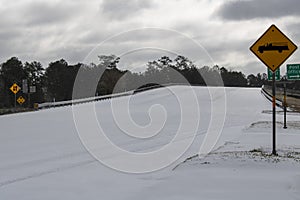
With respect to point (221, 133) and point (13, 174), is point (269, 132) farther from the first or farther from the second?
point (13, 174)

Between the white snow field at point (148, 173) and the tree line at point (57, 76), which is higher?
the tree line at point (57, 76)

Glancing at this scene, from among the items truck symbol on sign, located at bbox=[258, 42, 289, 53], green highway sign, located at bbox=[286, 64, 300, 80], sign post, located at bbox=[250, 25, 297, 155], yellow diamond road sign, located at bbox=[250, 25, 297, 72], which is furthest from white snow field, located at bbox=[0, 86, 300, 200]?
green highway sign, located at bbox=[286, 64, 300, 80]

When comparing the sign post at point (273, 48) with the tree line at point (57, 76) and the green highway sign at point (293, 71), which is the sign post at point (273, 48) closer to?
the green highway sign at point (293, 71)

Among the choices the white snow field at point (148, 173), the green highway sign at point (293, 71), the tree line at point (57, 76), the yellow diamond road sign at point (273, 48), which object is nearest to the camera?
the white snow field at point (148, 173)

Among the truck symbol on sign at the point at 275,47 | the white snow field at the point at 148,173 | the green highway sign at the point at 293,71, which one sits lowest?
the white snow field at the point at 148,173

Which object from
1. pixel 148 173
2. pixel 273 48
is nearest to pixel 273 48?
pixel 273 48

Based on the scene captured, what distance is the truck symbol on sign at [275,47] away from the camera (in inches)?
472

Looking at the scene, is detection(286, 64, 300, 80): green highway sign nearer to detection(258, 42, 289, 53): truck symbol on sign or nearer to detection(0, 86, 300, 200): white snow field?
detection(0, 86, 300, 200): white snow field

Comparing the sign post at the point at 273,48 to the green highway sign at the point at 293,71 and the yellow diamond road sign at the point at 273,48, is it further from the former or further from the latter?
the green highway sign at the point at 293,71

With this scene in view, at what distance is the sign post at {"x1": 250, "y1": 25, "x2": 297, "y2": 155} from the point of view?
39.2 ft

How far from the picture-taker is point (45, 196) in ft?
26.0

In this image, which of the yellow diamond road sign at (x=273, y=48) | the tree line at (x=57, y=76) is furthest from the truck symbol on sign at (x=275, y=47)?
the tree line at (x=57, y=76)

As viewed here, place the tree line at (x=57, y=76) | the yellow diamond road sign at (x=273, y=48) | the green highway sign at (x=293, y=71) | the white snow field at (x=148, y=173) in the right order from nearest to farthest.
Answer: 1. the white snow field at (x=148, y=173)
2. the yellow diamond road sign at (x=273, y=48)
3. the green highway sign at (x=293, y=71)
4. the tree line at (x=57, y=76)

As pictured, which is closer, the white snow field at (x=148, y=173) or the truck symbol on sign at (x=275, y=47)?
the white snow field at (x=148, y=173)
